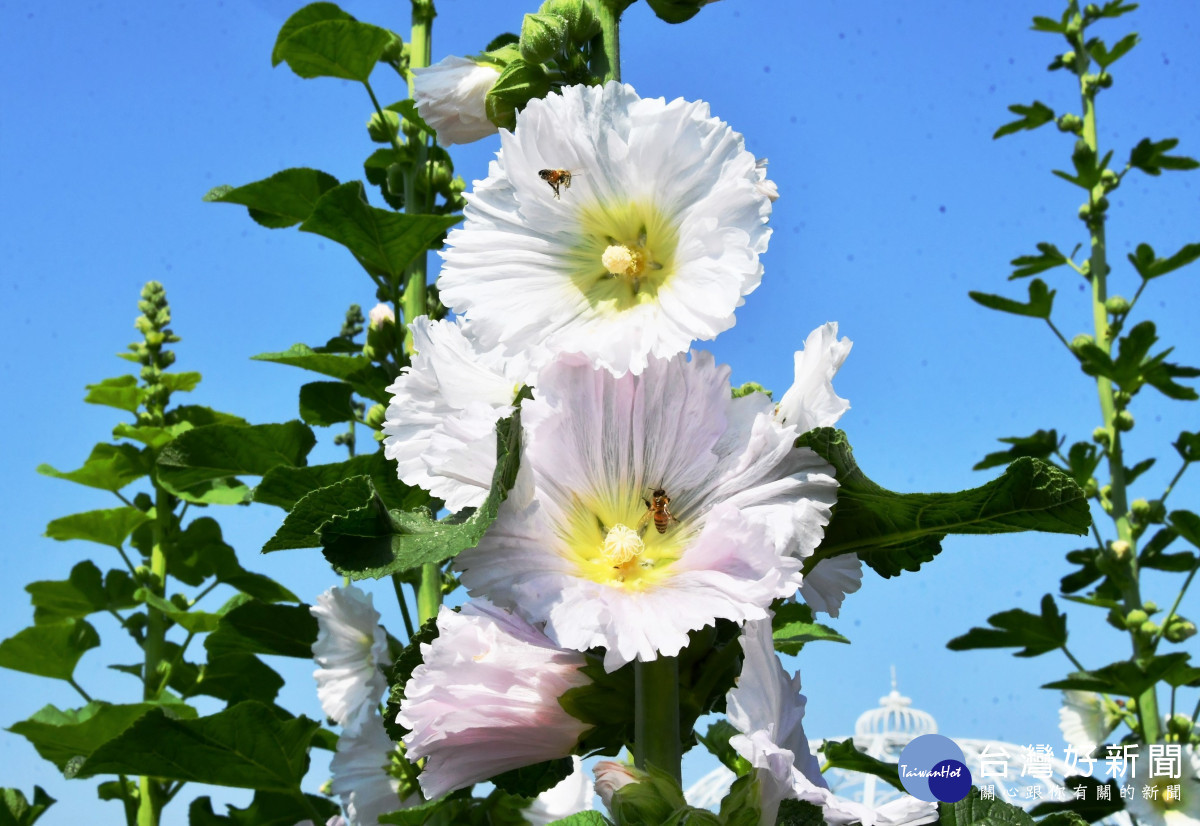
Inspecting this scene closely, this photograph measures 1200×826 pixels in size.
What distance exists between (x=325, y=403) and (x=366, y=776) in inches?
36.3

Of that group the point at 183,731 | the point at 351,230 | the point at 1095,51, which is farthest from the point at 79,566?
the point at 1095,51

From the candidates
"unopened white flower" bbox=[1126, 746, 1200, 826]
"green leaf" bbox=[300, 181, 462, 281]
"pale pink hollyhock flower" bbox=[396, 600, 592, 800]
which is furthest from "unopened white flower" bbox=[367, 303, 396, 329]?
"unopened white flower" bbox=[1126, 746, 1200, 826]

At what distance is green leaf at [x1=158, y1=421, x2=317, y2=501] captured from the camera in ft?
7.98

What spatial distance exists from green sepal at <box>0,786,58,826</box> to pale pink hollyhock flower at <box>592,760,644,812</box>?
2.94 meters

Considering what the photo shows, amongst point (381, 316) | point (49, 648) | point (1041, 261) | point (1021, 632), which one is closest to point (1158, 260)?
point (1041, 261)

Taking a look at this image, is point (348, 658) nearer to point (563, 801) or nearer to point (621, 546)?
point (563, 801)

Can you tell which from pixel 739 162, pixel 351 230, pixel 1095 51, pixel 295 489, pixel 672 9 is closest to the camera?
pixel 739 162

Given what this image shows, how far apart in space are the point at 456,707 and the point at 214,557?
2905 mm

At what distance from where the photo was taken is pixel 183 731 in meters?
2.04

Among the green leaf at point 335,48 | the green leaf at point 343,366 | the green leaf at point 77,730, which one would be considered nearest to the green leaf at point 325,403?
the green leaf at point 343,366

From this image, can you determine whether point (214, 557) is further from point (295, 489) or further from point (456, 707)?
point (456, 707)

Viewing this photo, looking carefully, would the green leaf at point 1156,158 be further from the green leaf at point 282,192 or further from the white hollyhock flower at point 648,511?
the white hollyhock flower at point 648,511

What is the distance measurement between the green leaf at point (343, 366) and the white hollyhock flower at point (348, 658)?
45 centimetres

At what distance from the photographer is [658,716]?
875 mm
